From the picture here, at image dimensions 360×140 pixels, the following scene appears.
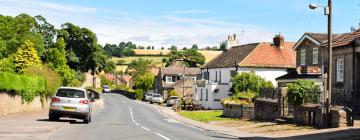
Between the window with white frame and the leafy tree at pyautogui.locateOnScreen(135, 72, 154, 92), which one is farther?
the leafy tree at pyautogui.locateOnScreen(135, 72, 154, 92)

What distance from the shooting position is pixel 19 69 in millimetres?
62812

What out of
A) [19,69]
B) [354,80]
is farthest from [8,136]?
[19,69]

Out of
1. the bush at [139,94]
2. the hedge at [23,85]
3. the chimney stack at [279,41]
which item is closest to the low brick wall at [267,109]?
the hedge at [23,85]

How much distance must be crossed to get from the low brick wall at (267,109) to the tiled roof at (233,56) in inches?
1102

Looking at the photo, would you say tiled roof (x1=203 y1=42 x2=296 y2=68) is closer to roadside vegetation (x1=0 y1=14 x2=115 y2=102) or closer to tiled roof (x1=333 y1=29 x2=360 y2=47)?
roadside vegetation (x1=0 y1=14 x2=115 y2=102)

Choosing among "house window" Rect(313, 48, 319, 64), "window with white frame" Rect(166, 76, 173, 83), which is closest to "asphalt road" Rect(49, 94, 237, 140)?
"house window" Rect(313, 48, 319, 64)

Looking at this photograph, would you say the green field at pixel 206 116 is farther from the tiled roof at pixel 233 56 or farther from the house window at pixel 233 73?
the tiled roof at pixel 233 56

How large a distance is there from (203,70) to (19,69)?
26714 mm

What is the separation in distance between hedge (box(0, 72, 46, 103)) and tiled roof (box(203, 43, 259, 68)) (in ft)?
84.7

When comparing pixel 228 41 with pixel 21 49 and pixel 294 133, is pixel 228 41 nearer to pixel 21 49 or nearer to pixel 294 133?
pixel 21 49

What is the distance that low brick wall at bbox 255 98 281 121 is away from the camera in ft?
114

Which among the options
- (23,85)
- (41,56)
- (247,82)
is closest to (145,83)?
(41,56)

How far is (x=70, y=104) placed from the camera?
27797mm

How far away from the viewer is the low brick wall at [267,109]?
3484 centimetres
